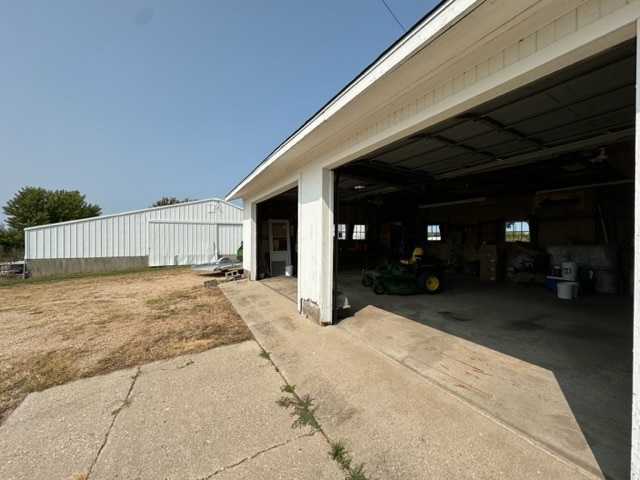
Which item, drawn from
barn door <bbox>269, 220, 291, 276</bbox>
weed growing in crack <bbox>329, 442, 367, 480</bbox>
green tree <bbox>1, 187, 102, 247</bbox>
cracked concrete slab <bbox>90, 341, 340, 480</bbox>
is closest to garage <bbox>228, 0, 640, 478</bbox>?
barn door <bbox>269, 220, 291, 276</bbox>

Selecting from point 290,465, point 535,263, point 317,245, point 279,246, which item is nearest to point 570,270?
point 535,263

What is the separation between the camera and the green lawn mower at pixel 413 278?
607cm

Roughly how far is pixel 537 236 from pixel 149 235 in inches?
607

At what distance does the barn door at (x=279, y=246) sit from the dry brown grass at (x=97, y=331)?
2.79 m

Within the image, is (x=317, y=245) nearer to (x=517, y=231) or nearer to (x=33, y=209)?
(x=517, y=231)

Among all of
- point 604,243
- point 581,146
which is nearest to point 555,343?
point 581,146

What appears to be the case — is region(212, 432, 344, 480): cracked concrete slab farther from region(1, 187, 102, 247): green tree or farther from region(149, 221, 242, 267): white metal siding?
region(1, 187, 102, 247): green tree

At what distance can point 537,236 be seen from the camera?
7707 mm

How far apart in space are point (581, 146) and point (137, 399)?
20.3ft

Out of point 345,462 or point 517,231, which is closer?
point 345,462

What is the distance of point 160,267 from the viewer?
43.3ft

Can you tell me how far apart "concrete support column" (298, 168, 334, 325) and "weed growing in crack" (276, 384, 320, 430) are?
1.77 metres

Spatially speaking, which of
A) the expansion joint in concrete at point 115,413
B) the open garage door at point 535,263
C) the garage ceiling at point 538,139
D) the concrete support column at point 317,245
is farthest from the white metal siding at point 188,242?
the expansion joint in concrete at point 115,413

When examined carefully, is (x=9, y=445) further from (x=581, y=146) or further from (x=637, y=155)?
(x=581, y=146)
